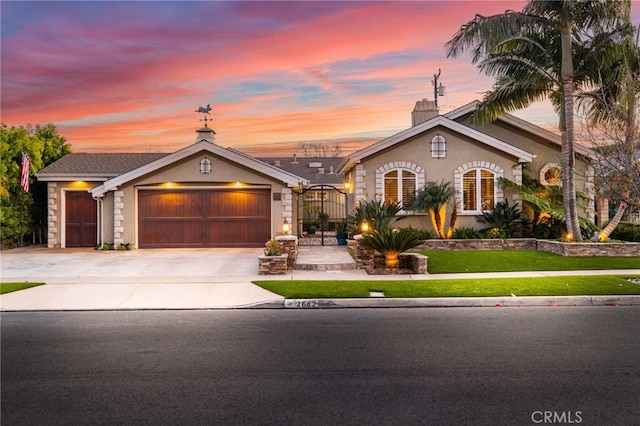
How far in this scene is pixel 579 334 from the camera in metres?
7.07

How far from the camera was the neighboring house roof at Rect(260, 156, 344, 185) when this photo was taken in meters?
30.8

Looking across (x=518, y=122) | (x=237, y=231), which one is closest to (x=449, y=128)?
(x=518, y=122)

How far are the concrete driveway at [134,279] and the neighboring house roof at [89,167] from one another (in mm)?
3457

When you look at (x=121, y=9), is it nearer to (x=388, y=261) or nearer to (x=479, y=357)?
(x=388, y=261)

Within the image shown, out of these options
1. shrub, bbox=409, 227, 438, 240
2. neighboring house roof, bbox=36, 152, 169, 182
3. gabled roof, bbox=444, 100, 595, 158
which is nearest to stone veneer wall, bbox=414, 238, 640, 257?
shrub, bbox=409, 227, 438, 240

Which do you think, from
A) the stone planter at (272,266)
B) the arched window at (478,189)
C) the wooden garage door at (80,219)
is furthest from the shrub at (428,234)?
the wooden garage door at (80,219)

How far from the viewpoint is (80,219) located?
20.8 m

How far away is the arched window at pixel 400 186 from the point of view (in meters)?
19.4

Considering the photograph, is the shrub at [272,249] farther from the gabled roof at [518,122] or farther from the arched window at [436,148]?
the gabled roof at [518,122]

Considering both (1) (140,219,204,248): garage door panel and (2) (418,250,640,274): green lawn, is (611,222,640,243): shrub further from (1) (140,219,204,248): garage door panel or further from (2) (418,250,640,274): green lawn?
(1) (140,219,204,248): garage door panel

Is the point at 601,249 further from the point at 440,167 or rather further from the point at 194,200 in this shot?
the point at 194,200

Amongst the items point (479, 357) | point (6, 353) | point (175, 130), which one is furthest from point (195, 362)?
point (175, 130)

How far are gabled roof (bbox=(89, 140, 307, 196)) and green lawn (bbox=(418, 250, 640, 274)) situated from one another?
23.3 ft

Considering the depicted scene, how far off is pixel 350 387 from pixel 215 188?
1588 centimetres
